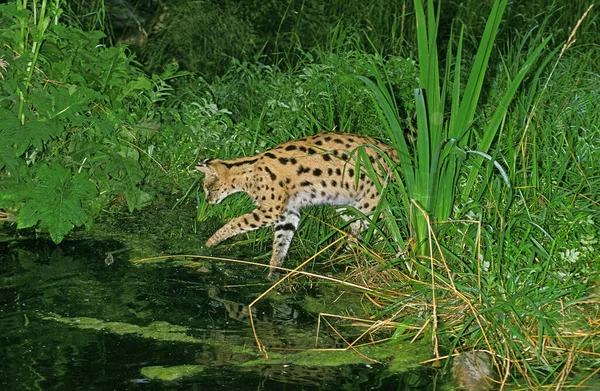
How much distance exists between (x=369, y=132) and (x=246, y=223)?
138cm

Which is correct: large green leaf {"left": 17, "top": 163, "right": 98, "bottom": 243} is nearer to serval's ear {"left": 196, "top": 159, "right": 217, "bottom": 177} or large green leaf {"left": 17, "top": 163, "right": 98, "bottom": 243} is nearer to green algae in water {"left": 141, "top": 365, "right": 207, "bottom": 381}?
serval's ear {"left": 196, "top": 159, "right": 217, "bottom": 177}

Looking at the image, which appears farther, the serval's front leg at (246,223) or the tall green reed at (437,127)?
the serval's front leg at (246,223)

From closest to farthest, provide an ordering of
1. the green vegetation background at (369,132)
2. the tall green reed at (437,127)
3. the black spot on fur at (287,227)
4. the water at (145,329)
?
1. the water at (145,329)
2. the green vegetation background at (369,132)
3. the tall green reed at (437,127)
4. the black spot on fur at (287,227)

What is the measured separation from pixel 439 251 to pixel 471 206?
1.28 feet

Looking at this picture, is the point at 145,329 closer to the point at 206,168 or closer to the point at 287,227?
the point at 287,227

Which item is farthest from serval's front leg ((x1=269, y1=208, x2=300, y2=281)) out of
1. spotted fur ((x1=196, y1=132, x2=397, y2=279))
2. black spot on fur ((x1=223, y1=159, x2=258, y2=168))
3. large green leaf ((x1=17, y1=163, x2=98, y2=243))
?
large green leaf ((x1=17, y1=163, x2=98, y2=243))

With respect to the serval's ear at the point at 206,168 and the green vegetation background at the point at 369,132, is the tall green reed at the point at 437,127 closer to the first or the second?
the green vegetation background at the point at 369,132

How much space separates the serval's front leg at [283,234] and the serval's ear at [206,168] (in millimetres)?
669

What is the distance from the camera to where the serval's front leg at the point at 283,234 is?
666cm

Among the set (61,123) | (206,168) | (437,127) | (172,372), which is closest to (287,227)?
(206,168)

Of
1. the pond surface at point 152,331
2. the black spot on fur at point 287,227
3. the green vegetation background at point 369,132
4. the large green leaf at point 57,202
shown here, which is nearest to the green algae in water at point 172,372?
the pond surface at point 152,331

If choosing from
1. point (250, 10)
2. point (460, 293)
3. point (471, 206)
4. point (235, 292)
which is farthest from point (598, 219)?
point (250, 10)

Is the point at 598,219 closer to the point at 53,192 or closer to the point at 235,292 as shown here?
the point at 235,292

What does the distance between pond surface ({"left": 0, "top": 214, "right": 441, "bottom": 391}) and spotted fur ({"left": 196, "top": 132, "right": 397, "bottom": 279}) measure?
1.17 ft
